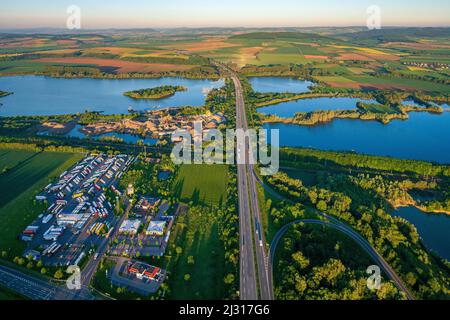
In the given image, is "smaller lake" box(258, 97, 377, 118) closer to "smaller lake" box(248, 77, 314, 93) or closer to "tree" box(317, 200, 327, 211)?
"smaller lake" box(248, 77, 314, 93)

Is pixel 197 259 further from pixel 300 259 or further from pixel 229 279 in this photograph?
pixel 300 259

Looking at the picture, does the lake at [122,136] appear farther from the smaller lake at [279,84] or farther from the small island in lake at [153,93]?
the smaller lake at [279,84]

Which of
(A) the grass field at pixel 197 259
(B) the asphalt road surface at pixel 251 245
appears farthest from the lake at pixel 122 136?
(A) the grass field at pixel 197 259

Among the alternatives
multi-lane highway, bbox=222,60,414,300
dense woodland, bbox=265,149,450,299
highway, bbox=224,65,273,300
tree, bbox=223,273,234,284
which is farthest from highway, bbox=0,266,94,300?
dense woodland, bbox=265,149,450,299

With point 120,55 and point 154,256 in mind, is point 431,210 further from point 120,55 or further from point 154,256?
point 120,55

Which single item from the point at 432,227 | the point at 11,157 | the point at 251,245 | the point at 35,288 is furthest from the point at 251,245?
the point at 11,157
